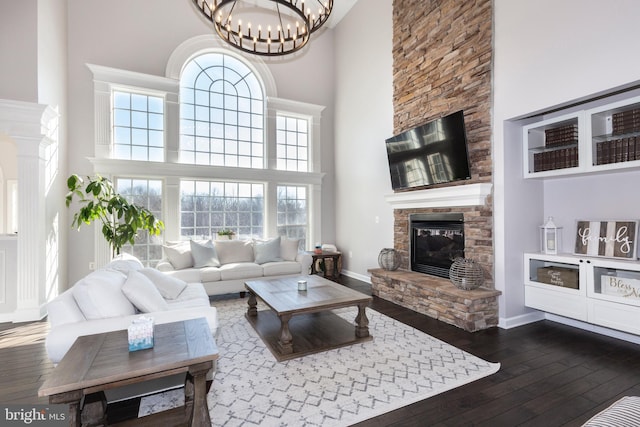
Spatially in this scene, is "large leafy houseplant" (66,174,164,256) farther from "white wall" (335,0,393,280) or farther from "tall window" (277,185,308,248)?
"white wall" (335,0,393,280)

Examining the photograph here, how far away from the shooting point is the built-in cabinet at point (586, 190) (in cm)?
284

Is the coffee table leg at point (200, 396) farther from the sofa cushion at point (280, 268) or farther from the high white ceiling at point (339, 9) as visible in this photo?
the high white ceiling at point (339, 9)

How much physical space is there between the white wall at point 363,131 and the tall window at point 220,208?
1.86 meters

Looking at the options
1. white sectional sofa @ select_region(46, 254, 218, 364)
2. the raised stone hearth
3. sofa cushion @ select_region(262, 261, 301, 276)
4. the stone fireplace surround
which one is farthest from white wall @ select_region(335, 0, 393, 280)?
white sectional sofa @ select_region(46, 254, 218, 364)

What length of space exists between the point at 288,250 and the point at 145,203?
8.90ft

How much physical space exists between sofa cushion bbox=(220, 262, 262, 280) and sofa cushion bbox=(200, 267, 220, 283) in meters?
0.07

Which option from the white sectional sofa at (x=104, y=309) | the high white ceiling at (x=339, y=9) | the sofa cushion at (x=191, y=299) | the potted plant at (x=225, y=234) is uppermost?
the high white ceiling at (x=339, y=9)

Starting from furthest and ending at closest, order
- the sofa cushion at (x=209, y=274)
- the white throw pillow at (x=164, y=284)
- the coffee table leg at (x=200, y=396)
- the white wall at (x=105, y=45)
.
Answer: the white wall at (x=105, y=45)
the sofa cushion at (x=209, y=274)
the white throw pillow at (x=164, y=284)
the coffee table leg at (x=200, y=396)

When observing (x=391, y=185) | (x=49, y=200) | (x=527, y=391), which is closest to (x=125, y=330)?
(x=527, y=391)

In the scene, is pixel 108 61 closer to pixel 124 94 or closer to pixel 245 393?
pixel 124 94

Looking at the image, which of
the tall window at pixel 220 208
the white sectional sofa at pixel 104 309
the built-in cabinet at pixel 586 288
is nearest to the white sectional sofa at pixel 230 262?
the tall window at pixel 220 208

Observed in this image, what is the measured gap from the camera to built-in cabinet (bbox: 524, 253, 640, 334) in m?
2.83

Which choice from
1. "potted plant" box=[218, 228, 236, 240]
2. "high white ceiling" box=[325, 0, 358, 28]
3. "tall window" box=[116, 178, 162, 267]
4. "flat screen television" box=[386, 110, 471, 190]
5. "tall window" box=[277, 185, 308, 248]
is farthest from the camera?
"tall window" box=[277, 185, 308, 248]

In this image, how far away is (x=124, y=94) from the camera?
18.0 ft
